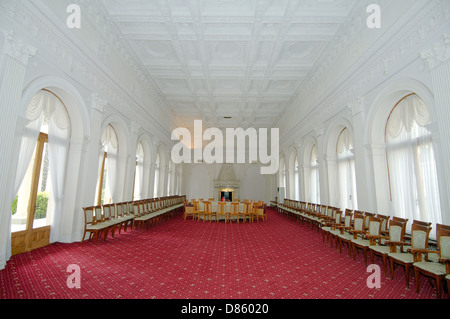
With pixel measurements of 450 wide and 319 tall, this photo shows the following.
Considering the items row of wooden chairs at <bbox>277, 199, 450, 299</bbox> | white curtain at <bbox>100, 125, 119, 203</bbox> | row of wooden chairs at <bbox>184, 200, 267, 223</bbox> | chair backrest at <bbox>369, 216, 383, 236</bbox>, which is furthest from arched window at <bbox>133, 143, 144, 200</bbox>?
chair backrest at <bbox>369, 216, 383, 236</bbox>

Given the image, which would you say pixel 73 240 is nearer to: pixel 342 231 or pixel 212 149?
pixel 342 231

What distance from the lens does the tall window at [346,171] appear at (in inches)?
295

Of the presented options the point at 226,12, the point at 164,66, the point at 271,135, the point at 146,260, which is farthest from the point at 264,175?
the point at 146,260

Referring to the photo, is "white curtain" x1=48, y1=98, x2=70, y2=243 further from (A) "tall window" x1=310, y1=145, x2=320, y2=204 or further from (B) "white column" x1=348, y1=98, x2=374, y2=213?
(A) "tall window" x1=310, y1=145, x2=320, y2=204

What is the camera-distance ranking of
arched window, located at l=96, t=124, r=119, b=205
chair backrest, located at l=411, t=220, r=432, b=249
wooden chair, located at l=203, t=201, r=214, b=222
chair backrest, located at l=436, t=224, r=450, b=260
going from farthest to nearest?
wooden chair, located at l=203, t=201, r=214, b=222
arched window, located at l=96, t=124, r=119, b=205
chair backrest, located at l=411, t=220, r=432, b=249
chair backrest, located at l=436, t=224, r=450, b=260

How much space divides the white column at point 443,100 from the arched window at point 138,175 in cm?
994

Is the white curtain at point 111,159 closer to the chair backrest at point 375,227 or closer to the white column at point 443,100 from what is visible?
the chair backrest at point 375,227

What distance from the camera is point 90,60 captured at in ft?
18.8

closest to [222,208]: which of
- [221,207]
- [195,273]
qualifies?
[221,207]

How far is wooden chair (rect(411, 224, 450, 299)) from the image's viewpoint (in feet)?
9.02

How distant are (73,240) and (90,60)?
4550 millimetres

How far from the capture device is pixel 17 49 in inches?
145

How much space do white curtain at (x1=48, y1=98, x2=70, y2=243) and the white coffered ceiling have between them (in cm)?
328

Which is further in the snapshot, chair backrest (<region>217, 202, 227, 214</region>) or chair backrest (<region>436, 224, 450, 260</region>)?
chair backrest (<region>217, 202, 227, 214</region>)
